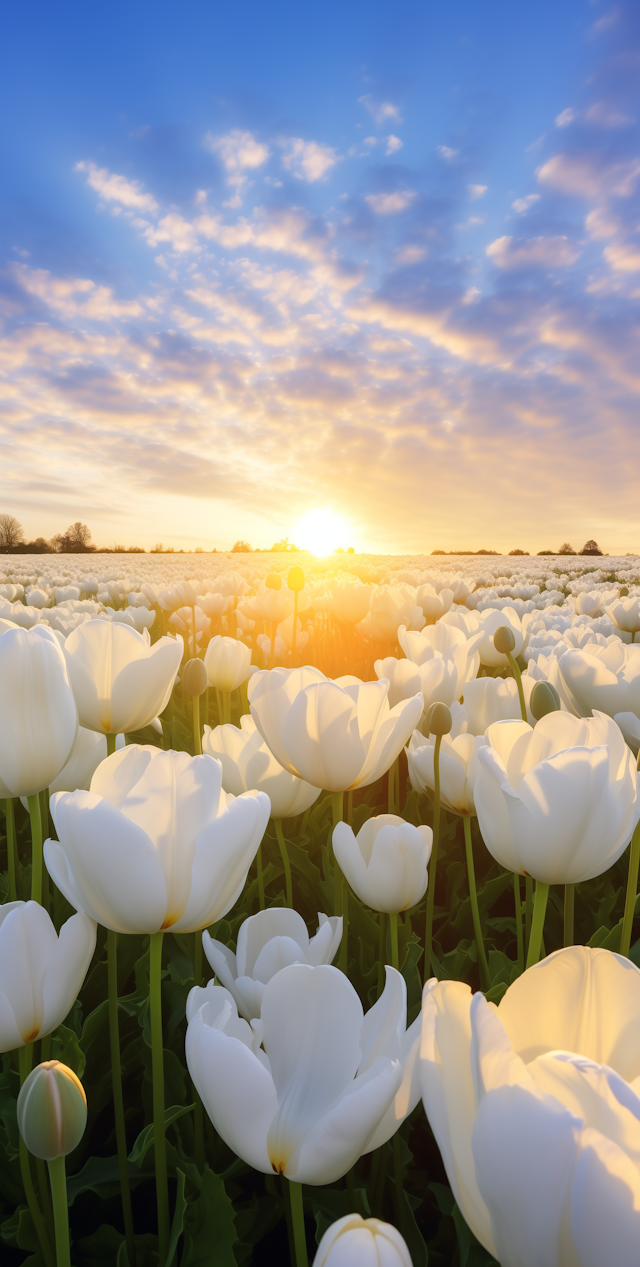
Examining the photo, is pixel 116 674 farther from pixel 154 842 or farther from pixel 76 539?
pixel 76 539

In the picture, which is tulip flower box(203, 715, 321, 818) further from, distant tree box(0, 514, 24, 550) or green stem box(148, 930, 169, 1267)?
distant tree box(0, 514, 24, 550)

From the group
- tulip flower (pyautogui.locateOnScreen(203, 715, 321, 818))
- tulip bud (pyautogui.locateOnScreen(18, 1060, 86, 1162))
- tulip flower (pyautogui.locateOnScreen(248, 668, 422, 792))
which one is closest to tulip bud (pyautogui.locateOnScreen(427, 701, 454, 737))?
tulip flower (pyautogui.locateOnScreen(248, 668, 422, 792))

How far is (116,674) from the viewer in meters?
1.36

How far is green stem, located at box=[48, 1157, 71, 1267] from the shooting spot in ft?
2.00

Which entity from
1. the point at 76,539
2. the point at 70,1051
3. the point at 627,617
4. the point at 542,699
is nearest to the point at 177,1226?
the point at 70,1051

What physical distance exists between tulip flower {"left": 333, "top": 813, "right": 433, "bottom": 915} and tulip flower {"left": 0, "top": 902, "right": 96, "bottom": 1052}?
39cm

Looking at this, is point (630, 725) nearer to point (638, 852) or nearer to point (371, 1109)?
point (638, 852)

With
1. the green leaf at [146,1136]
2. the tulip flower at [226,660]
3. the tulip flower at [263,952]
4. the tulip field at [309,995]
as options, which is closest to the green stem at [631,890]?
the tulip field at [309,995]

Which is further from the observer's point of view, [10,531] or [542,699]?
[10,531]

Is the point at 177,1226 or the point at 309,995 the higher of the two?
the point at 309,995

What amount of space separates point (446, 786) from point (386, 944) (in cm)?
39

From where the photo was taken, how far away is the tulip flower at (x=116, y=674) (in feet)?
4.30

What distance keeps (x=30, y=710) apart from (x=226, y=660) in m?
1.41

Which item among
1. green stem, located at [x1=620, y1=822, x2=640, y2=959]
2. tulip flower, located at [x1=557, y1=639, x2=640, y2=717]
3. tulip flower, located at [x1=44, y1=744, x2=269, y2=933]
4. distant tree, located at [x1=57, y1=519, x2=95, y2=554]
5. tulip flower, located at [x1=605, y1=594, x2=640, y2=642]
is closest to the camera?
tulip flower, located at [x1=44, y1=744, x2=269, y2=933]
